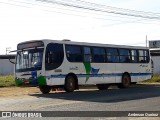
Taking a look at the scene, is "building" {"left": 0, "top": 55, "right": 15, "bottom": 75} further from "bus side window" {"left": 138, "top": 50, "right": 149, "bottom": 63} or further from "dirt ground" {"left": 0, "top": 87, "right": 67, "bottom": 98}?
"dirt ground" {"left": 0, "top": 87, "right": 67, "bottom": 98}

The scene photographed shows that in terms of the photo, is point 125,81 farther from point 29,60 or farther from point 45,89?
point 29,60

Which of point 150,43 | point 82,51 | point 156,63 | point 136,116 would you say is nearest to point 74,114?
point 136,116

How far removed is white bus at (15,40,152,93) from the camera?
891 inches

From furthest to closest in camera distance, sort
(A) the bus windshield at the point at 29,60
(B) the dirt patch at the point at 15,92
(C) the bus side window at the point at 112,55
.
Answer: (C) the bus side window at the point at 112,55, (B) the dirt patch at the point at 15,92, (A) the bus windshield at the point at 29,60

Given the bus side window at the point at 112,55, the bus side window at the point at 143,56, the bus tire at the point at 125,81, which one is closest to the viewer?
the bus side window at the point at 112,55

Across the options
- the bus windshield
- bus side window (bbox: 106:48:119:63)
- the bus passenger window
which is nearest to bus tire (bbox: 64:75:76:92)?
the bus passenger window

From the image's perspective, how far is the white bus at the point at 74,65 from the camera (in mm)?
22625

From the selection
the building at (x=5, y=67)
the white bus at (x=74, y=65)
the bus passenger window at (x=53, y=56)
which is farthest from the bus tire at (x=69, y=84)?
the building at (x=5, y=67)

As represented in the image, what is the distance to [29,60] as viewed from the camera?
22875mm

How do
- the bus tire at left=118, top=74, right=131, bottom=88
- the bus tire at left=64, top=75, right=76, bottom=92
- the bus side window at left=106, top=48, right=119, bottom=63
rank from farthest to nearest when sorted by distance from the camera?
the bus tire at left=118, top=74, right=131, bottom=88 < the bus side window at left=106, top=48, right=119, bottom=63 < the bus tire at left=64, top=75, right=76, bottom=92

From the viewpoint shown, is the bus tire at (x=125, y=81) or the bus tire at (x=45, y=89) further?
the bus tire at (x=125, y=81)

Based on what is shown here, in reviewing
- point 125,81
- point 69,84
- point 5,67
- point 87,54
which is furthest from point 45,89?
point 5,67

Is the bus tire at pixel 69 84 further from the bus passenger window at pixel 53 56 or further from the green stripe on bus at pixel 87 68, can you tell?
the green stripe on bus at pixel 87 68

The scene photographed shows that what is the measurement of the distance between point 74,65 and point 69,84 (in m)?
1.26
